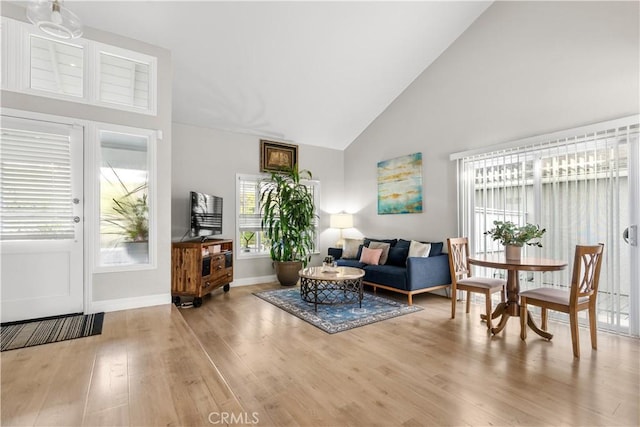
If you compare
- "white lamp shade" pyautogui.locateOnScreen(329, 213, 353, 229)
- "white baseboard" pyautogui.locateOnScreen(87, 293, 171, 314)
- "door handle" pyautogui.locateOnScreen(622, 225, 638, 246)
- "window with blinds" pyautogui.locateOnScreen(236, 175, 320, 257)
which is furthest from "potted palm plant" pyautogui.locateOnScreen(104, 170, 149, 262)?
"door handle" pyautogui.locateOnScreen(622, 225, 638, 246)

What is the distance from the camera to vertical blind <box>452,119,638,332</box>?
3133mm

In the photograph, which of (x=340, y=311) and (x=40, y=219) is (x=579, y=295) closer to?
(x=340, y=311)

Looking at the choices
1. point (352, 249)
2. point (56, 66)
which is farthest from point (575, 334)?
point (56, 66)

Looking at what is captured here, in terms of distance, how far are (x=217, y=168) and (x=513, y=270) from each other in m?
4.44

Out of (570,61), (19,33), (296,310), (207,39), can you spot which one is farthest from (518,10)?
(19,33)

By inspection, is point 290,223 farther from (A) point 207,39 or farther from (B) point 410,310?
(A) point 207,39

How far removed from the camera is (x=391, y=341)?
116 inches

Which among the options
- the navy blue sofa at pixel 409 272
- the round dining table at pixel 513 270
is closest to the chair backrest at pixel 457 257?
the round dining table at pixel 513 270

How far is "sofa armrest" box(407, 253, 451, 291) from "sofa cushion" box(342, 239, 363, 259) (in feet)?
5.08

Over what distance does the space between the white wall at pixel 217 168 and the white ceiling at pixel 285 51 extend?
0.21 metres

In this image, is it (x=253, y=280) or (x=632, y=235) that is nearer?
(x=632, y=235)

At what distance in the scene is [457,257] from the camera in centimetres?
379

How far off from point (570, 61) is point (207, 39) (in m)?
4.16

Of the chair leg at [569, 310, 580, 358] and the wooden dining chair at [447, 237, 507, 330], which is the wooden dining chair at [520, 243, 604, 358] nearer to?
the chair leg at [569, 310, 580, 358]
